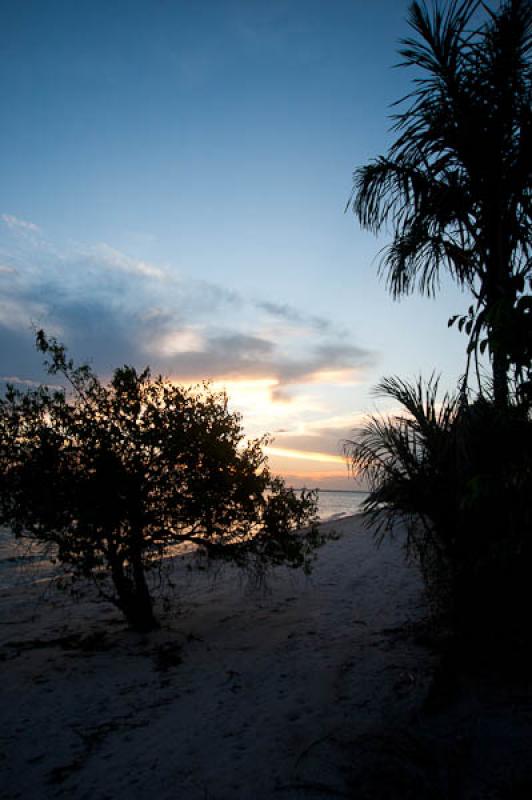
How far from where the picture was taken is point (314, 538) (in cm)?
1012

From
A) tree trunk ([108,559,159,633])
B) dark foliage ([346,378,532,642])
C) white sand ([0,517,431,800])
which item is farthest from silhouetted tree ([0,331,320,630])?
dark foliage ([346,378,532,642])

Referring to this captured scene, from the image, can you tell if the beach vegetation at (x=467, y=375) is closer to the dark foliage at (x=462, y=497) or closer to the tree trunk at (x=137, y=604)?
the dark foliage at (x=462, y=497)

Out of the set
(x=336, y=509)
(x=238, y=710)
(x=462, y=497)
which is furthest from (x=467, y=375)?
(x=336, y=509)

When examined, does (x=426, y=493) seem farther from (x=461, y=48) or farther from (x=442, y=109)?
(x=461, y=48)

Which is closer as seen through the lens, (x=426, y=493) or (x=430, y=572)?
(x=426, y=493)

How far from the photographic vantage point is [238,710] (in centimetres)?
622

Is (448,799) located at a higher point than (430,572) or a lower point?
lower

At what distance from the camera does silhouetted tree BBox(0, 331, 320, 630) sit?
8133 mm

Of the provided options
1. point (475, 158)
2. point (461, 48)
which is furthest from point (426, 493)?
point (461, 48)

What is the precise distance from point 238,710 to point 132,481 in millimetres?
4124

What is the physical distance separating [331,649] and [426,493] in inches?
162

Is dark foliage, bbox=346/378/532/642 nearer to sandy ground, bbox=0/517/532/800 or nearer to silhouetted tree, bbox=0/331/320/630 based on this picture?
sandy ground, bbox=0/517/532/800

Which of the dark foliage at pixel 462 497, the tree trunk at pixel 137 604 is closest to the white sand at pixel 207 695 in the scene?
the tree trunk at pixel 137 604

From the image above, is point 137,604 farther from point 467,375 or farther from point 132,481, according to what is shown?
point 467,375
